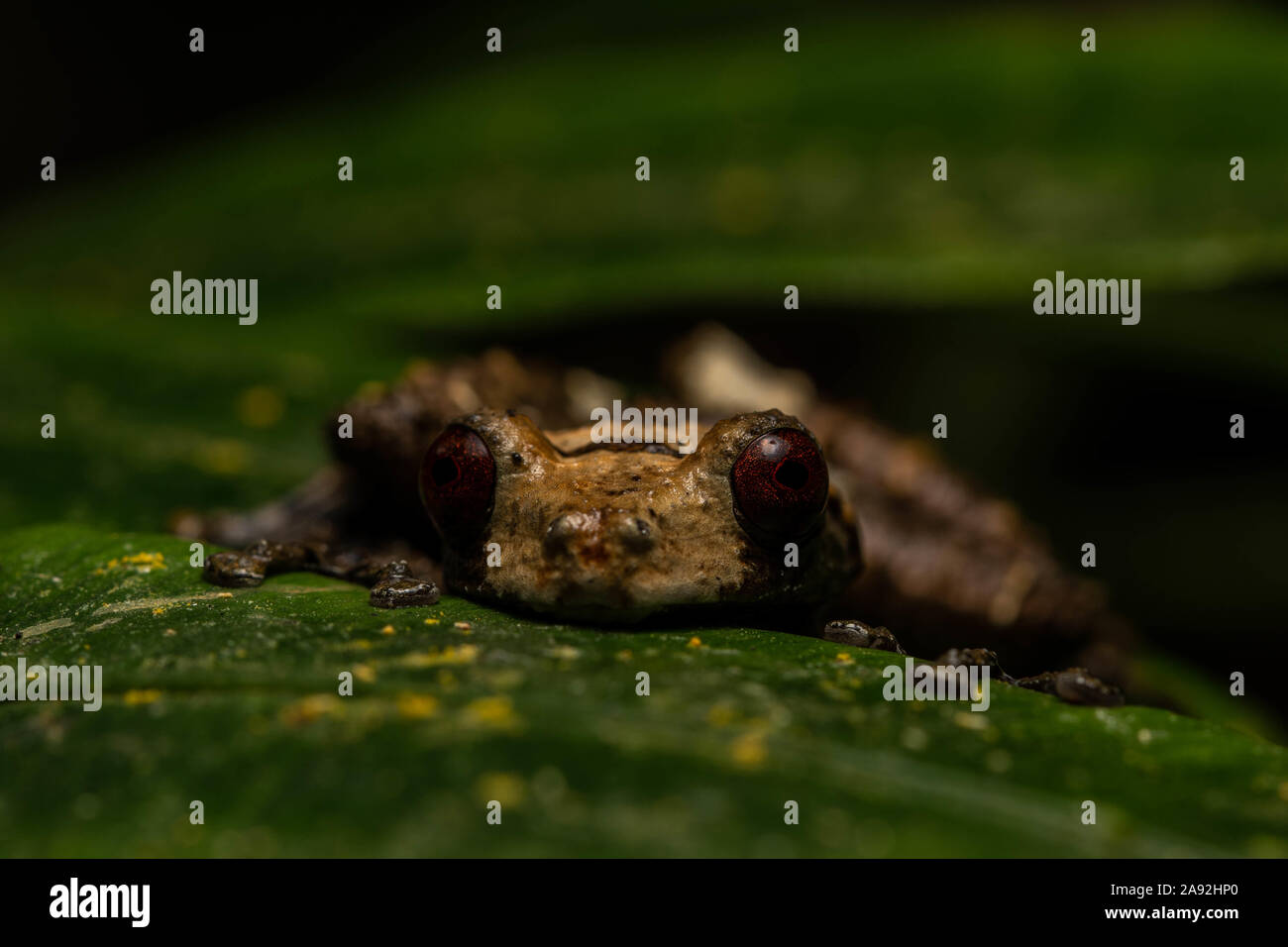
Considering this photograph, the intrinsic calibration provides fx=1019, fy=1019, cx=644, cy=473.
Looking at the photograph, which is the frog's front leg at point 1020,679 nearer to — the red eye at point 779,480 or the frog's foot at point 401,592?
the red eye at point 779,480

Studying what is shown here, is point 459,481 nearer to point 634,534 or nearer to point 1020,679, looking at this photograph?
point 634,534

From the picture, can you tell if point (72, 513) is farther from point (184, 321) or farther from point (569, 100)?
point (569, 100)

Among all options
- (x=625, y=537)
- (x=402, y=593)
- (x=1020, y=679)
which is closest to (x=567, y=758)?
(x=625, y=537)

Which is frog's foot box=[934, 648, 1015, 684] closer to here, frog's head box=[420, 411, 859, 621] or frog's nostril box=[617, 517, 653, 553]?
frog's head box=[420, 411, 859, 621]

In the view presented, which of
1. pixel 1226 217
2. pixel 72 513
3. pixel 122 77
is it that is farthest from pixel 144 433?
pixel 122 77

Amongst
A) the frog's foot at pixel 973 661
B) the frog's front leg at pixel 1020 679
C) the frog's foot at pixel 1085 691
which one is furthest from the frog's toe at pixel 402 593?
the frog's foot at pixel 1085 691
